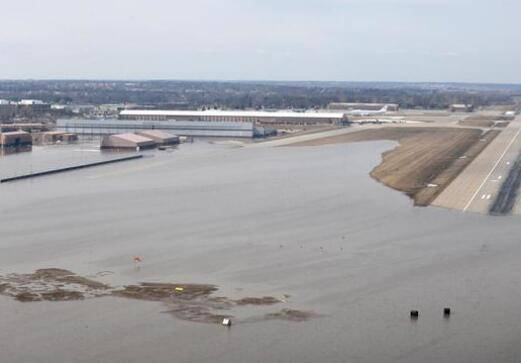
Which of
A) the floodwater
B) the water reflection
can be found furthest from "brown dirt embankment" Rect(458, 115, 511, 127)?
the floodwater

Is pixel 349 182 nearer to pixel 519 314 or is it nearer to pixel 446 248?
pixel 446 248

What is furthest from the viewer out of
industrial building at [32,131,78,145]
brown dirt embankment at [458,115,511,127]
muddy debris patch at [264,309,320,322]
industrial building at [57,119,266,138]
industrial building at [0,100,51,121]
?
industrial building at [0,100,51,121]

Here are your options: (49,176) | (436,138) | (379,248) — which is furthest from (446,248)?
(436,138)

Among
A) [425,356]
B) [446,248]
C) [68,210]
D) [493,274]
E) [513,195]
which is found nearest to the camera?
Answer: [425,356]

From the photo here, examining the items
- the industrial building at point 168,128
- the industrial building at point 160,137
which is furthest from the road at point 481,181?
the industrial building at point 160,137

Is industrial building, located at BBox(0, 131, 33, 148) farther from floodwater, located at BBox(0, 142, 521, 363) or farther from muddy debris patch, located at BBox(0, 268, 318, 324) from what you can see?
muddy debris patch, located at BBox(0, 268, 318, 324)

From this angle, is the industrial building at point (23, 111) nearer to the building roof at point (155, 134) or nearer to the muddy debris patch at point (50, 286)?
the building roof at point (155, 134)

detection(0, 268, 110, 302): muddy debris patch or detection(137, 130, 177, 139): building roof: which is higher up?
detection(137, 130, 177, 139): building roof

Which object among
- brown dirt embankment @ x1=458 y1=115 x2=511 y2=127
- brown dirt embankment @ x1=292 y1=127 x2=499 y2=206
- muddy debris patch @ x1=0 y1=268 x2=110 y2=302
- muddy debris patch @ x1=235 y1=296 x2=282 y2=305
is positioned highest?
brown dirt embankment @ x1=458 y1=115 x2=511 y2=127
